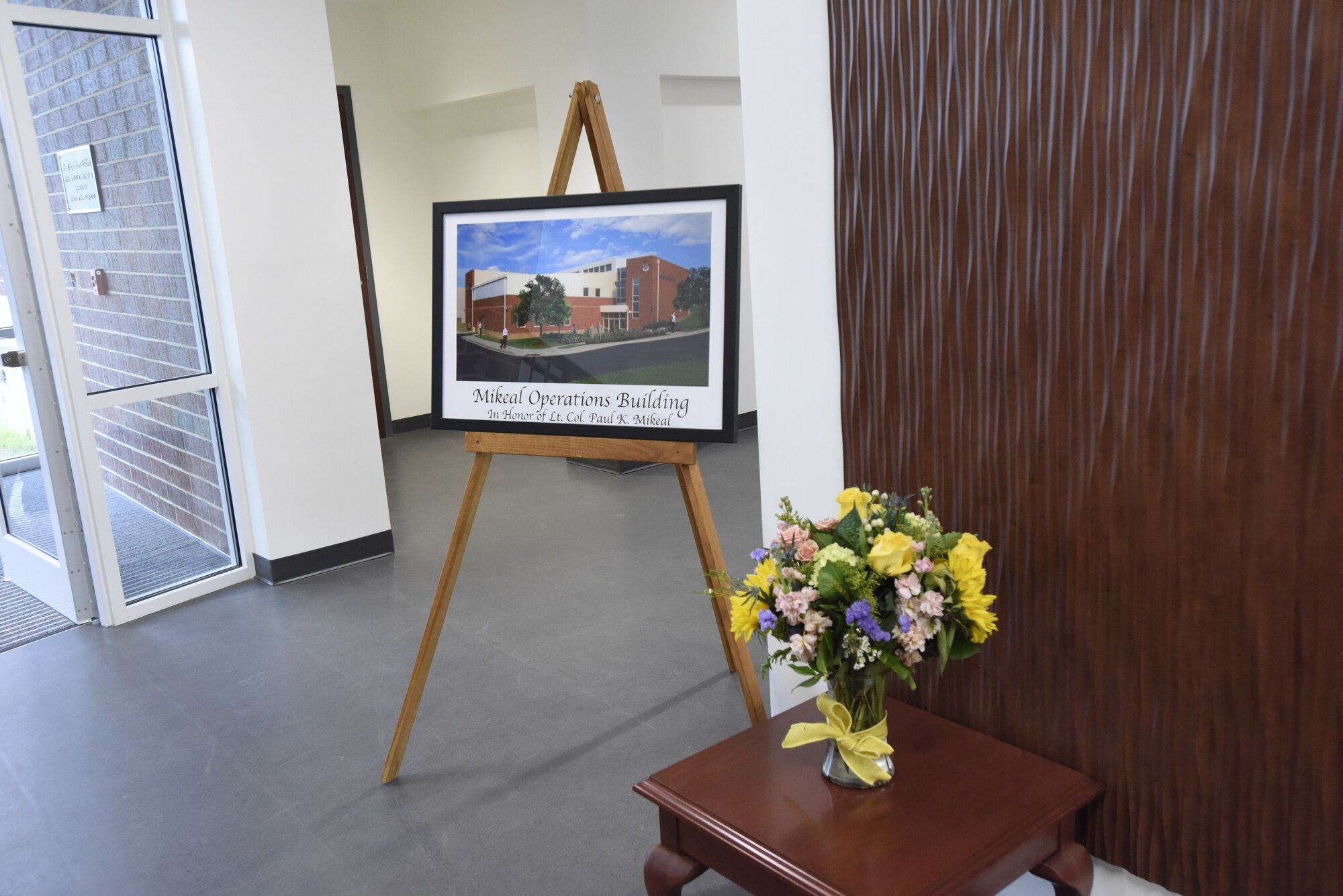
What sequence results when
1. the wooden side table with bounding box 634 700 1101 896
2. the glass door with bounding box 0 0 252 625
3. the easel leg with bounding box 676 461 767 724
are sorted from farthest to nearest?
1. the glass door with bounding box 0 0 252 625
2. the easel leg with bounding box 676 461 767 724
3. the wooden side table with bounding box 634 700 1101 896

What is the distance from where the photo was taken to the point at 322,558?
13.9 ft

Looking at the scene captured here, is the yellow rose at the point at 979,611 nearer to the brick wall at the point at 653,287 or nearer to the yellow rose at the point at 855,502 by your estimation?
the yellow rose at the point at 855,502

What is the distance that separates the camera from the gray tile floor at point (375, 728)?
2.30 meters

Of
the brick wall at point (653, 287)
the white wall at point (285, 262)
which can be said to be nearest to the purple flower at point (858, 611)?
the brick wall at point (653, 287)

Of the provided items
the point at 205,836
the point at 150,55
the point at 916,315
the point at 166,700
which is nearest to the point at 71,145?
the point at 150,55

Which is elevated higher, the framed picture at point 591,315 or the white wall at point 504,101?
the white wall at point 504,101

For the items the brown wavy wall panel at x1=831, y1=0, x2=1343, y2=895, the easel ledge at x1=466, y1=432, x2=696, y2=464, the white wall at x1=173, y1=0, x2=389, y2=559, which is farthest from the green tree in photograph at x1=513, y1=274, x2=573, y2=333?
the white wall at x1=173, y1=0, x2=389, y2=559

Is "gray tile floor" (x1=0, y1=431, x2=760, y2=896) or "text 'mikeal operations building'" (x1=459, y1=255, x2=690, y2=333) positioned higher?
"text 'mikeal operations building'" (x1=459, y1=255, x2=690, y2=333)

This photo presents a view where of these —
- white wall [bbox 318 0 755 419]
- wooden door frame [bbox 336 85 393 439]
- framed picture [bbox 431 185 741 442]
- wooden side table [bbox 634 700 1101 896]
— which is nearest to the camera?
wooden side table [bbox 634 700 1101 896]

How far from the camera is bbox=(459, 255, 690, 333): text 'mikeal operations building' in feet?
7.43

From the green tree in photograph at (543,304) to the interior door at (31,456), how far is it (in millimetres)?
2282

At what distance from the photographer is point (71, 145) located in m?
3.63

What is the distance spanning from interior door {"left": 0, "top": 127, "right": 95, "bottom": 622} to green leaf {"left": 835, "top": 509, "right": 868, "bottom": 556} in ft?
10.9

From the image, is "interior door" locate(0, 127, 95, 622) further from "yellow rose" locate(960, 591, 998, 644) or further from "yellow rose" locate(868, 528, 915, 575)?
"yellow rose" locate(960, 591, 998, 644)
